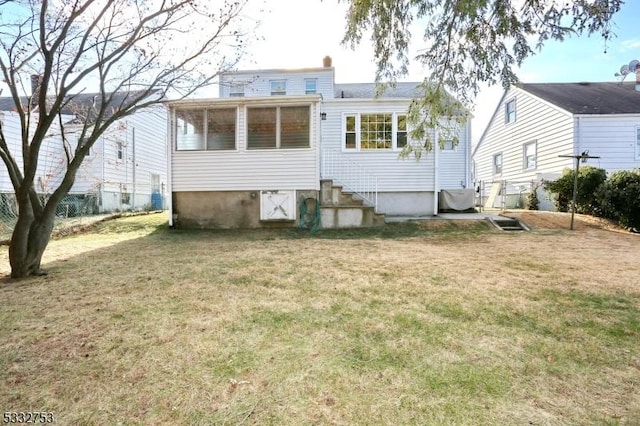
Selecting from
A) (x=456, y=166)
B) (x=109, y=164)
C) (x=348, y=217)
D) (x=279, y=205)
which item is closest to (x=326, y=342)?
(x=348, y=217)

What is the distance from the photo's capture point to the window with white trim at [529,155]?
16844 millimetres

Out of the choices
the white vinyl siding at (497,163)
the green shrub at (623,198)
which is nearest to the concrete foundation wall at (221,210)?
the green shrub at (623,198)

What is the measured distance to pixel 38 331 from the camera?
3.30m

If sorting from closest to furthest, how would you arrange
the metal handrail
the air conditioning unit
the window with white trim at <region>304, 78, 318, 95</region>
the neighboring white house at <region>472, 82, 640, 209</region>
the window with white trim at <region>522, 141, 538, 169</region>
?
the air conditioning unit < the metal handrail < the neighboring white house at <region>472, 82, 640, 209</region> < the window with white trim at <region>522, 141, 538, 169</region> < the window with white trim at <region>304, 78, 318, 95</region>

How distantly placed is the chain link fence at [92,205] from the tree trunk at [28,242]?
501 centimetres

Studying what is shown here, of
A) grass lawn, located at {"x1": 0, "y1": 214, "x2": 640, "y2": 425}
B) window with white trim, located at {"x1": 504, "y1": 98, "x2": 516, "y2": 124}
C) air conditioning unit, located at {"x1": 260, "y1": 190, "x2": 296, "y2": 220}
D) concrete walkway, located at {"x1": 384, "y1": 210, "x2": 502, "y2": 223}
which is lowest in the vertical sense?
grass lawn, located at {"x1": 0, "y1": 214, "x2": 640, "y2": 425}

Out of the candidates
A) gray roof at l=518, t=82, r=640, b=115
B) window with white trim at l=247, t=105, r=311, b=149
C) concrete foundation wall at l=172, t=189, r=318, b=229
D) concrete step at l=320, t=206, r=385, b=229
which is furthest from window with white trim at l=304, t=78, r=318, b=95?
gray roof at l=518, t=82, r=640, b=115

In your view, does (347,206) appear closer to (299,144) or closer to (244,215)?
(299,144)

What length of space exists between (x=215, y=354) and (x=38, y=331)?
1.80 meters

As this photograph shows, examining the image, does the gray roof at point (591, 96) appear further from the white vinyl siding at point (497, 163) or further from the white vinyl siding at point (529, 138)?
the white vinyl siding at point (497, 163)

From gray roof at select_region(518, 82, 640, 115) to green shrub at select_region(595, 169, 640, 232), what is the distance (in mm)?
5556

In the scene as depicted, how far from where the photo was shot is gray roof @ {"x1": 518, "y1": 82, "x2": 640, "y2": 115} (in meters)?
14.8

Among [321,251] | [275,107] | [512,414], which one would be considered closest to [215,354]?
[512,414]

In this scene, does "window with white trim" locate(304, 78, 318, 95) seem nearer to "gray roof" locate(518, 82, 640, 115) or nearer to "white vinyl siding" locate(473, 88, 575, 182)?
"gray roof" locate(518, 82, 640, 115)
